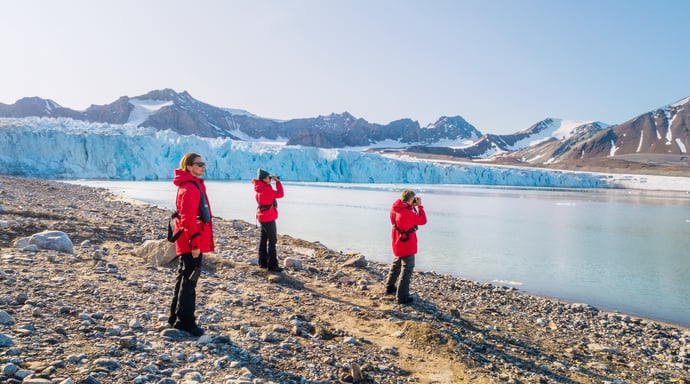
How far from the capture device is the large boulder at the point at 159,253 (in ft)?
20.0

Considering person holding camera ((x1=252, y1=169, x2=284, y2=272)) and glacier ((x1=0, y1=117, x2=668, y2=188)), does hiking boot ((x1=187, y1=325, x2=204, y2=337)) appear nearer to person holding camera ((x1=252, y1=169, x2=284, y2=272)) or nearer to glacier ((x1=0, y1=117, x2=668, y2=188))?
person holding camera ((x1=252, y1=169, x2=284, y2=272))

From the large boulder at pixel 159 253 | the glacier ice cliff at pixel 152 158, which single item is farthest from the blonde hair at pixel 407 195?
the glacier ice cliff at pixel 152 158

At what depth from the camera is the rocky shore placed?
3.08 m

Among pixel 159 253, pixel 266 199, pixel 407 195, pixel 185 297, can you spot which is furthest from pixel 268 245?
pixel 185 297

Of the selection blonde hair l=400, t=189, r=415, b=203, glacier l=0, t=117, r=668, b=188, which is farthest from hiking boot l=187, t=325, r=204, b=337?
glacier l=0, t=117, r=668, b=188

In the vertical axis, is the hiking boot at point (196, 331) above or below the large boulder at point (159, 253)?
Result: below

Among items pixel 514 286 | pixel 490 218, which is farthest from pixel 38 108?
pixel 514 286

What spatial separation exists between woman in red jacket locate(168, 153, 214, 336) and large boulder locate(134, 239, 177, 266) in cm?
253

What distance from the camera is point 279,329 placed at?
13.4ft

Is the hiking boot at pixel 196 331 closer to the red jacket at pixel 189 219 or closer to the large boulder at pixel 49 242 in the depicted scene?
the red jacket at pixel 189 219

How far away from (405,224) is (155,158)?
40.6m

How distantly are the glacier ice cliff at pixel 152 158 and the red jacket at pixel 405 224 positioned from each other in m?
38.5

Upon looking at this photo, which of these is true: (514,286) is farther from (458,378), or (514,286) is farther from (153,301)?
(153,301)

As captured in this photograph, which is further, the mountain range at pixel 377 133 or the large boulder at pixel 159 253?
the mountain range at pixel 377 133
